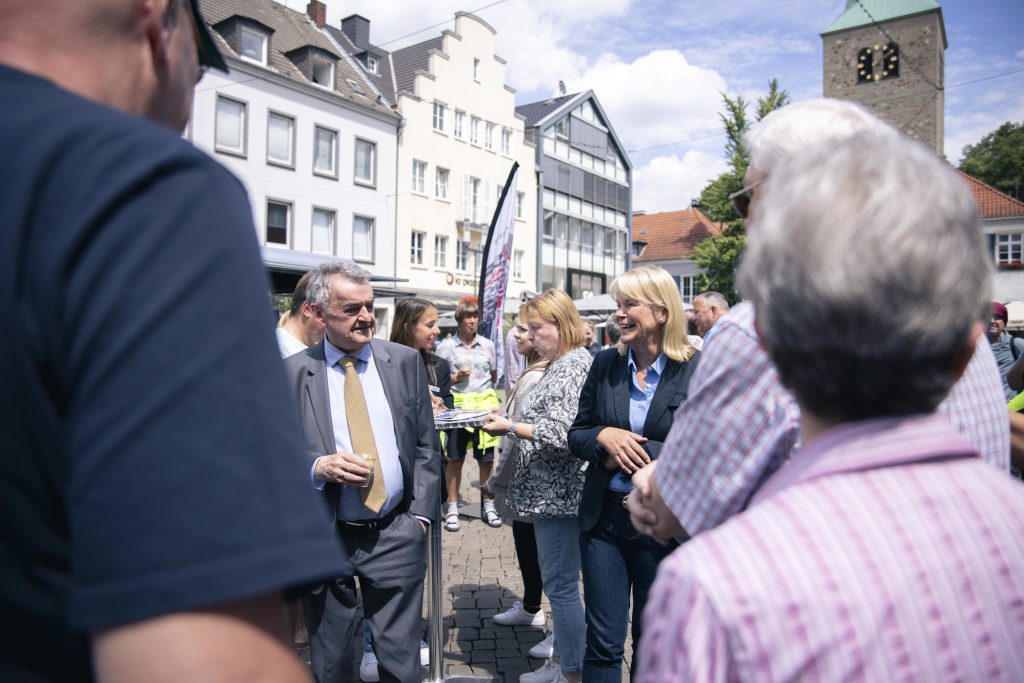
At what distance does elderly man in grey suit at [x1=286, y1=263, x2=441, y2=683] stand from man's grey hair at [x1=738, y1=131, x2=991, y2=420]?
7.98 ft

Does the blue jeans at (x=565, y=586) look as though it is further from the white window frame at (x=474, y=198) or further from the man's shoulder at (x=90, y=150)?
the white window frame at (x=474, y=198)

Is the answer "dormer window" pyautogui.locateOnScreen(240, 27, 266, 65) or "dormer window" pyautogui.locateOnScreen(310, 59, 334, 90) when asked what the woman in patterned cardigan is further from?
"dormer window" pyautogui.locateOnScreen(310, 59, 334, 90)

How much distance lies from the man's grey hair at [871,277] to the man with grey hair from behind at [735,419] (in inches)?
13.5

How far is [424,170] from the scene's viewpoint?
3130 cm

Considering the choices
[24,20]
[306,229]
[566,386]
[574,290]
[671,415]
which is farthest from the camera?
[574,290]

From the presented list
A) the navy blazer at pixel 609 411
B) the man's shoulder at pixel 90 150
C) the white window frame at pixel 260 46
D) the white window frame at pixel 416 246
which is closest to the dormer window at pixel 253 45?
the white window frame at pixel 260 46

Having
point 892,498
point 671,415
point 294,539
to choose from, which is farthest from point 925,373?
point 671,415

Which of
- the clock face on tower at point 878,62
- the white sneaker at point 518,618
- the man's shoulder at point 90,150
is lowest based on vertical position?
the white sneaker at point 518,618

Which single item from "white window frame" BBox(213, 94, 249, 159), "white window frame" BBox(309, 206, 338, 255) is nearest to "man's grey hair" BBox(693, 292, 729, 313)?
"white window frame" BBox(213, 94, 249, 159)

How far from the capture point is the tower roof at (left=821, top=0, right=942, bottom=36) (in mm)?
51688

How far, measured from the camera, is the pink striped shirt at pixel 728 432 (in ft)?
4.62

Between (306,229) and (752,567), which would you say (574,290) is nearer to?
(306,229)

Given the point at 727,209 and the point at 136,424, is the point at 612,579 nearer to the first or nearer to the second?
Answer: the point at 136,424

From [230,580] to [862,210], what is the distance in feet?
2.73
